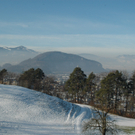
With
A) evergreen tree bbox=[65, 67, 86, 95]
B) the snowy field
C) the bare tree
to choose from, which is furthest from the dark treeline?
the snowy field

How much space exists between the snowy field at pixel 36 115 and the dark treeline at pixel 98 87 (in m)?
4.96

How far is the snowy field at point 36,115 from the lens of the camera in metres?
20.1

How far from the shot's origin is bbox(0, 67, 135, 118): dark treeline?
114ft

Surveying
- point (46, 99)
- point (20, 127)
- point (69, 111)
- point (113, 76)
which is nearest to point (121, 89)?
point (113, 76)

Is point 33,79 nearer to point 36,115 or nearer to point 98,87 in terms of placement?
point 98,87

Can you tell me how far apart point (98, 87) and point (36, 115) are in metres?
23.7

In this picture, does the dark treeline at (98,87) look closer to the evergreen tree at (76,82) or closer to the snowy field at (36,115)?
the evergreen tree at (76,82)

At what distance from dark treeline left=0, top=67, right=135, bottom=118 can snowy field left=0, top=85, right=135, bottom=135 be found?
496 centimetres

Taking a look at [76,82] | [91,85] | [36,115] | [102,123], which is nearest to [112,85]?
[91,85]

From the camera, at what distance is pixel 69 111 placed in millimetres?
28000

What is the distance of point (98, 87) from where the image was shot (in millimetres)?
43969

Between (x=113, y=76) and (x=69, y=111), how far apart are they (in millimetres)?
13499

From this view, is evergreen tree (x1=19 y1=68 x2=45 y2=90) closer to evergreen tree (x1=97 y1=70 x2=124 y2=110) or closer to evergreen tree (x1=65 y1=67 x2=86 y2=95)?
evergreen tree (x1=65 y1=67 x2=86 y2=95)

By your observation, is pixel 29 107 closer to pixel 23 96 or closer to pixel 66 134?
pixel 23 96
